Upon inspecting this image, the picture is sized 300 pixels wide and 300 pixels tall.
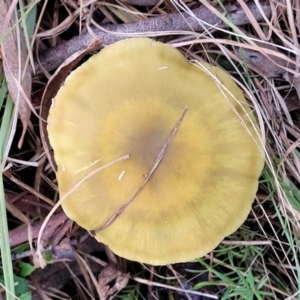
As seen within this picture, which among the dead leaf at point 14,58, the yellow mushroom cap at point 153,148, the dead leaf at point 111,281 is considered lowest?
the dead leaf at point 111,281

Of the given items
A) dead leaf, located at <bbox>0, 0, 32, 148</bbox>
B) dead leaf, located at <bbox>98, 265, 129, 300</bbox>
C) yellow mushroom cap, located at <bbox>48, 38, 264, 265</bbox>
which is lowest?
dead leaf, located at <bbox>98, 265, 129, 300</bbox>

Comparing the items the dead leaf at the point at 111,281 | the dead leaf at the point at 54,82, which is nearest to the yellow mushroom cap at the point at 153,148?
the dead leaf at the point at 54,82

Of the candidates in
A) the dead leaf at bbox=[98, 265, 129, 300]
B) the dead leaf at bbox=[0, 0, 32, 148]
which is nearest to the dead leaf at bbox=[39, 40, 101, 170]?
the dead leaf at bbox=[0, 0, 32, 148]

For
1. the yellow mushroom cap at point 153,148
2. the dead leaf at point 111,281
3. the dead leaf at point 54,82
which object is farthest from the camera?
the dead leaf at point 111,281

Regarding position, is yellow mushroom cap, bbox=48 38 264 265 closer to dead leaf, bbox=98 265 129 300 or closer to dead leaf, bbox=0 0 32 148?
dead leaf, bbox=0 0 32 148

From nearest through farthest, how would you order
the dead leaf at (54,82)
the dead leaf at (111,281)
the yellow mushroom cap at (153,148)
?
the yellow mushroom cap at (153,148), the dead leaf at (54,82), the dead leaf at (111,281)

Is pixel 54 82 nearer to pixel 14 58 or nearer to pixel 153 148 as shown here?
pixel 14 58

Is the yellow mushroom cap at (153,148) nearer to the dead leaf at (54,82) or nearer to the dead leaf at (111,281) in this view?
the dead leaf at (54,82)
